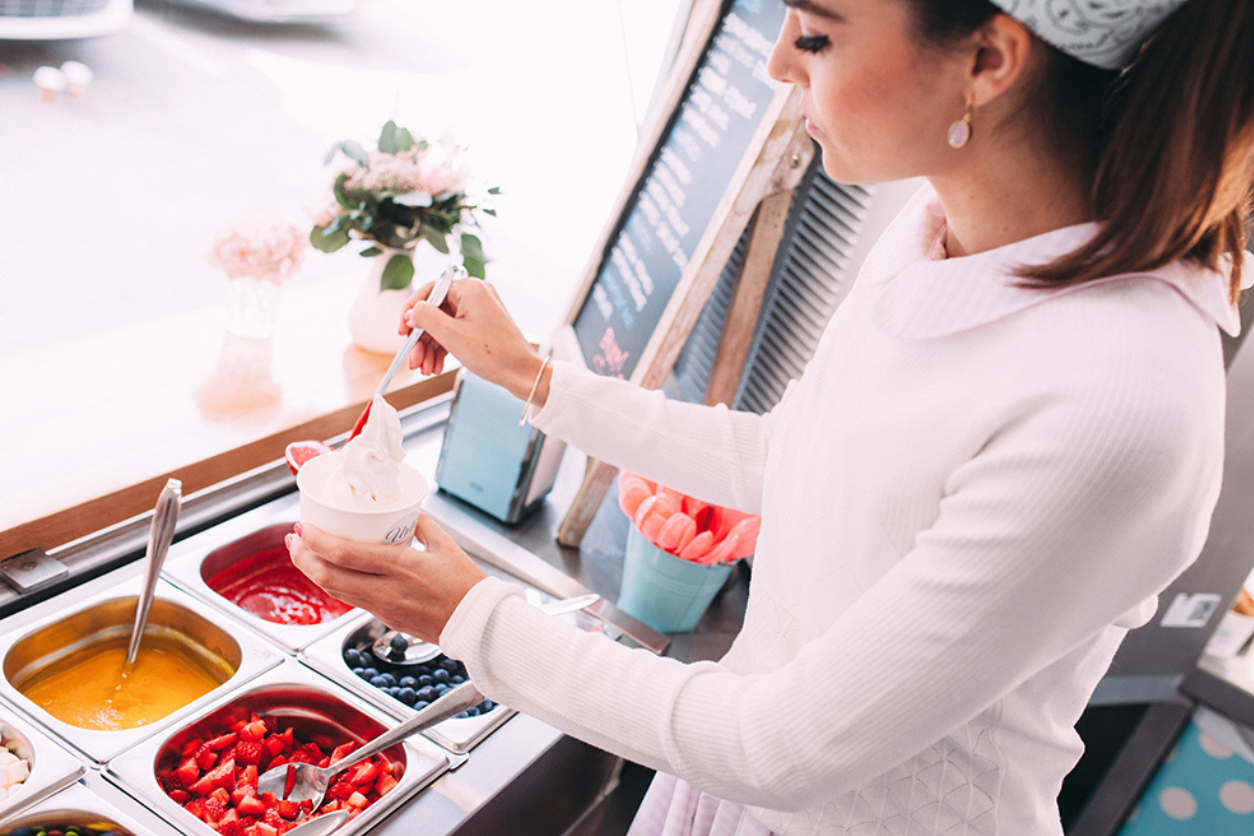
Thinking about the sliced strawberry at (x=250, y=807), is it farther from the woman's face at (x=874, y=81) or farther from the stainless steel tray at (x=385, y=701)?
the woman's face at (x=874, y=81)

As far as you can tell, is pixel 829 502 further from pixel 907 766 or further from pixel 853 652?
pixel 907 766

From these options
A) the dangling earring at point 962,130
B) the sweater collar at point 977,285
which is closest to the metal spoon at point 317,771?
the sweater collar at point 977,285

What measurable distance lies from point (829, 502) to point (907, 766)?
31 centimetres

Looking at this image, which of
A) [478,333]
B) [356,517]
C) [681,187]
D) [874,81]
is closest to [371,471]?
[356,517]

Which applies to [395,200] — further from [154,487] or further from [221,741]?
[221,741]

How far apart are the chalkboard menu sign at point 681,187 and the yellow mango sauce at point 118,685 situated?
3.34 feet

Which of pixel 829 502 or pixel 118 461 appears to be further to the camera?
pixel 118 461

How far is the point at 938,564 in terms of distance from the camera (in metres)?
0.72

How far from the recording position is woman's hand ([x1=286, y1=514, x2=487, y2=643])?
92 cm

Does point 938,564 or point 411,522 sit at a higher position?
point 938,564

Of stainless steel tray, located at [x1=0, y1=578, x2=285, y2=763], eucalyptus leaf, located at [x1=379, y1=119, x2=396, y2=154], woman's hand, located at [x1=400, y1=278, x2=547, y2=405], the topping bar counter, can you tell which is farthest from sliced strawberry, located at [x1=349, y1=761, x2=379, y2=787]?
eucalyptus leaf, located at [x1=379, y1=119, x2=396, y2=154]

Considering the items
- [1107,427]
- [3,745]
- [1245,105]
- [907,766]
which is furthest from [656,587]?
[1245,105]

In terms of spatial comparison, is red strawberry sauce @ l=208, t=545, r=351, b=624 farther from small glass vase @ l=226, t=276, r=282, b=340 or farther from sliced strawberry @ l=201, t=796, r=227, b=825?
small glass vase @ l=226, t=276, r=282, b=340

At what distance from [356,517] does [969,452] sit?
1.97 ft
